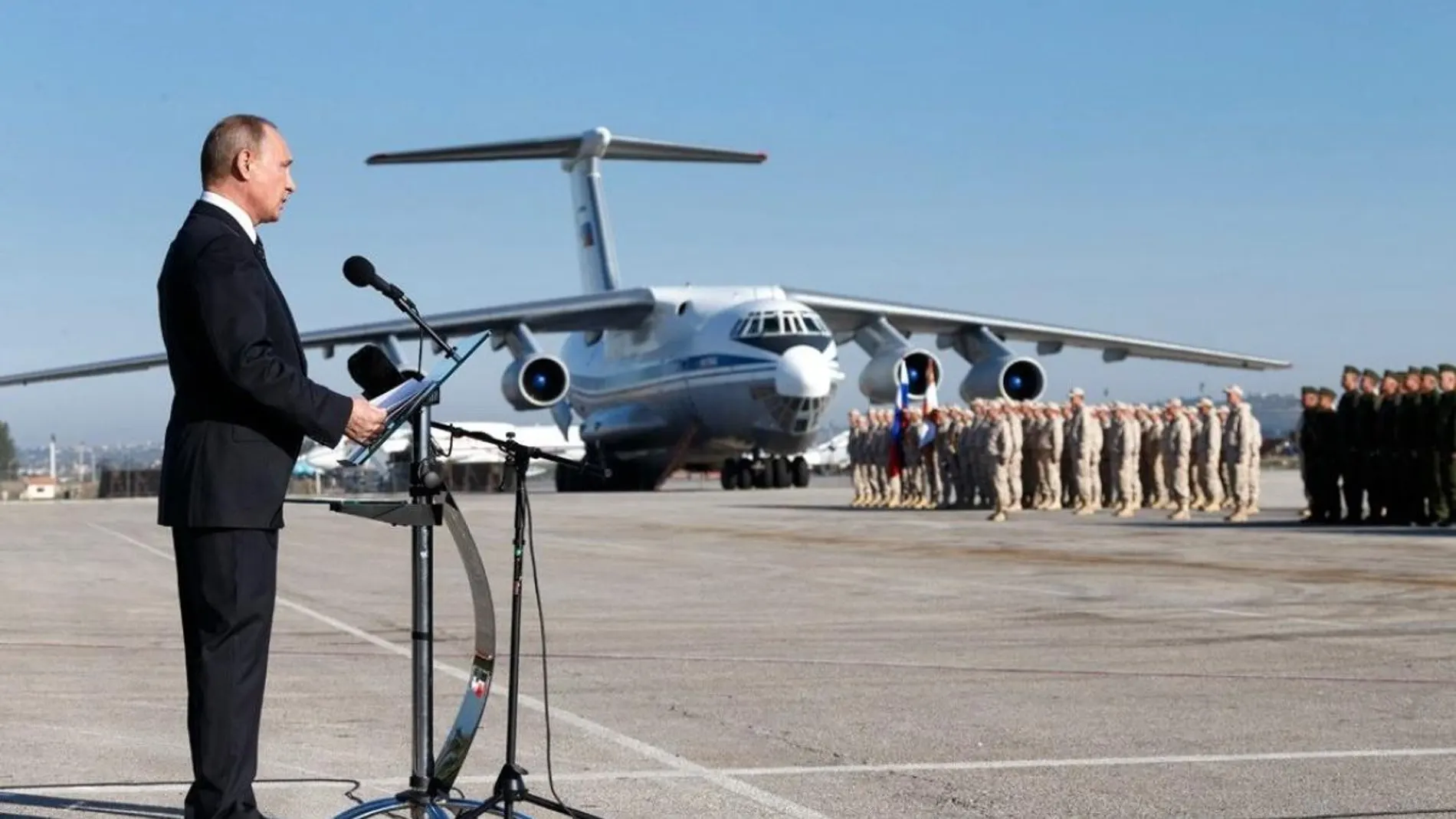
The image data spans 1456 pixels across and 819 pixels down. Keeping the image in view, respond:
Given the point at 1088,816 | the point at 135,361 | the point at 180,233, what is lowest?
the point at 1088,816

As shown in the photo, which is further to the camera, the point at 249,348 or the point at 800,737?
the point at 800,737

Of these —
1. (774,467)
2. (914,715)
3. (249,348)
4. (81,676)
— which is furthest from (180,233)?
(774,467)

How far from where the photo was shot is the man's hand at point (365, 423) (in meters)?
4.61

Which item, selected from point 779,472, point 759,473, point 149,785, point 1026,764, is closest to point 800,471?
point 779,472

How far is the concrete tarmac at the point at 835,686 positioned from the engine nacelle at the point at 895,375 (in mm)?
18991

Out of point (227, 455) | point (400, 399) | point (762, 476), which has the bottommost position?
point (227, 455)

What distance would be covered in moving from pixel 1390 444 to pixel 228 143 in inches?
796

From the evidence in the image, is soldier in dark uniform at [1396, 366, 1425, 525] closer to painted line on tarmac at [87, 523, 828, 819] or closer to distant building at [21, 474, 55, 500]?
painted line on tarmac at [87, 523, 828, 819]

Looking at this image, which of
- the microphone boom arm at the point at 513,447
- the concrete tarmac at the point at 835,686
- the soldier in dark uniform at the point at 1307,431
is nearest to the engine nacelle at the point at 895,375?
the soldier in dark uniform at the point at 1307,431

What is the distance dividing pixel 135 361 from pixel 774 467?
1327 centimetres

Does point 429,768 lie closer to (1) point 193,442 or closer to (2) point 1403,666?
(1) point 193,442

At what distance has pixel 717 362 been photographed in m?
38.9

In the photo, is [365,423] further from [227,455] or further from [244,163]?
[244,163]

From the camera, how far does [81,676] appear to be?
31.2 feet
